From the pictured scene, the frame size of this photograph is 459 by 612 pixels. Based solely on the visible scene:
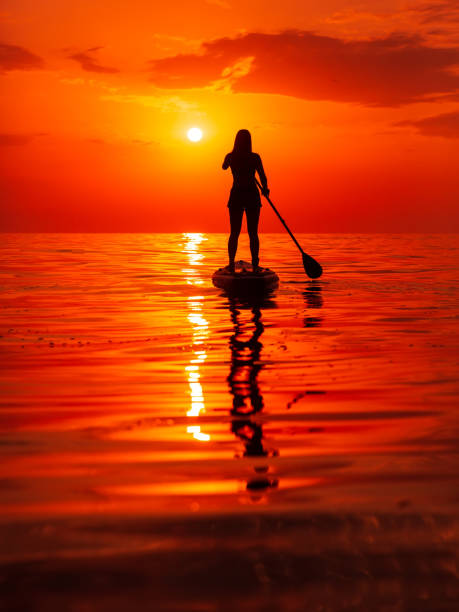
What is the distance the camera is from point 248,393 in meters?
5.71

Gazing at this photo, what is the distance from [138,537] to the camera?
288 cm

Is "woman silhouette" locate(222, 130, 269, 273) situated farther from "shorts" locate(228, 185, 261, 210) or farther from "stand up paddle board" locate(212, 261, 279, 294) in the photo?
"stand up paddle board" locate(212, 261, 279, 294)

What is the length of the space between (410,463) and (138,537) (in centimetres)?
165

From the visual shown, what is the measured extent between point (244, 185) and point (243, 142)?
820 mm

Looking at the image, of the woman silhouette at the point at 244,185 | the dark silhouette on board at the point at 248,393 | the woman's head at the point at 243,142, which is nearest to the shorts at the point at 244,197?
the woman silhouette at the point at 244,185

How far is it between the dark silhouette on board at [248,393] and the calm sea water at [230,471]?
0.02 m

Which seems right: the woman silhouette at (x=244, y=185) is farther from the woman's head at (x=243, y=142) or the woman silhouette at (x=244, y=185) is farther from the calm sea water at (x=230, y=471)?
the calm sea water at (x=230, y=471)

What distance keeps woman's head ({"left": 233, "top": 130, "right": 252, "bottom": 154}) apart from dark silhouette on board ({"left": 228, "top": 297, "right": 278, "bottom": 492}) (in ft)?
15.2

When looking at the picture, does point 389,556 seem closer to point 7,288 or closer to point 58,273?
point 7,288

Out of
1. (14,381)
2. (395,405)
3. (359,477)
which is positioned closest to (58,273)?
(14,381)

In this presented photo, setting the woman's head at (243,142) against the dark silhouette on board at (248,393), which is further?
the woman's head at (243,142)

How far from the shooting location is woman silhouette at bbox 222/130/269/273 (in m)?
14.3

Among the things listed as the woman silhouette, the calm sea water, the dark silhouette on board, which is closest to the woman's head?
the woman silhouette

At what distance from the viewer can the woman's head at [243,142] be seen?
14242 mm
